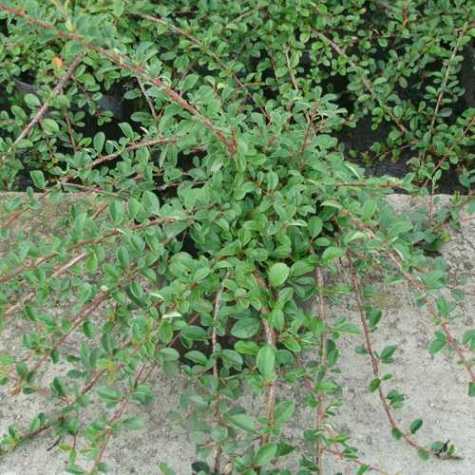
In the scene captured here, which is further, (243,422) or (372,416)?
(372,416)

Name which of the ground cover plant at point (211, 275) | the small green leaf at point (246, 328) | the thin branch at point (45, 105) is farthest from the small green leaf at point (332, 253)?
the thin branch at point (45, 105)

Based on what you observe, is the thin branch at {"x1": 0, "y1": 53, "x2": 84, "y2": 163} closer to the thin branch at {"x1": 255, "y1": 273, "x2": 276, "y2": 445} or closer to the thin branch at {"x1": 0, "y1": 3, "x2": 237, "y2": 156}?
the thin branch at {"x1": 0, "y1": 3, "x2": 237, "y2": 156}

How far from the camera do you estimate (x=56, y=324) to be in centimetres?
99

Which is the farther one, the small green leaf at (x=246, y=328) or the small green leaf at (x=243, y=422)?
the small green leaf at (x=246, y=328)

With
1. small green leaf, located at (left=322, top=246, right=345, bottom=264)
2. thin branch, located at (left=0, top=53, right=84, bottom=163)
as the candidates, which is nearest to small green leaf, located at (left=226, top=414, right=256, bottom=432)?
small green leaf, located at (left=322, top=246, right=345, bottom=264)

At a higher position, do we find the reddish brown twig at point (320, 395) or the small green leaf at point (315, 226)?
the small green leaf at point (315, 226)

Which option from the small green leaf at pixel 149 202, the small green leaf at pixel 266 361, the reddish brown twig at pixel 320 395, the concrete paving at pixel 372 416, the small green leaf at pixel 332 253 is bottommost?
the concrete paving at pixel 372 416

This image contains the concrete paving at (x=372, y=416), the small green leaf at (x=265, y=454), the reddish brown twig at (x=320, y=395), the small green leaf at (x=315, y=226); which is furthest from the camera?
the concrete paving at (x=372, y=416)

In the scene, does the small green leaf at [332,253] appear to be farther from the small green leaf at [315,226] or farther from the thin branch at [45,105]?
the thin branch at [45,105]

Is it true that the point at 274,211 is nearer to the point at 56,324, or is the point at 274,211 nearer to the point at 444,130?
the point at 56,324

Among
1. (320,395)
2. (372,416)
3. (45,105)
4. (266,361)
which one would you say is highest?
(45,105)

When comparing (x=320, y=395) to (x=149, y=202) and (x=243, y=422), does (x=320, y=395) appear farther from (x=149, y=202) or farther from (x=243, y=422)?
(x=149, y=202)

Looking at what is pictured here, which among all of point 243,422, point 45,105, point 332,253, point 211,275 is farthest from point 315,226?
point 45,105

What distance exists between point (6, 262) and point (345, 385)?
0.66m
